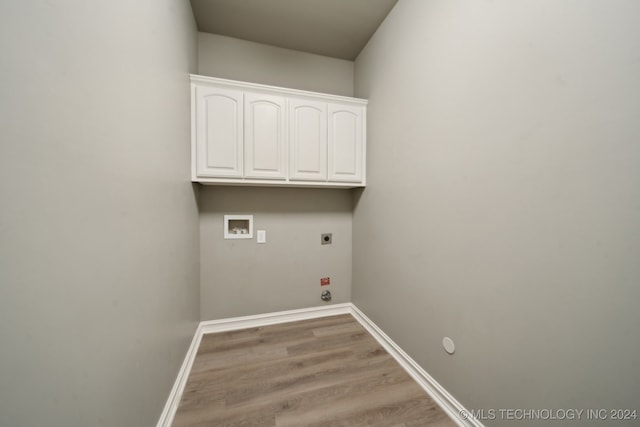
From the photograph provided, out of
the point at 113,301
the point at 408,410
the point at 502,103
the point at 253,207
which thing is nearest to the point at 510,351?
the point at 408,410

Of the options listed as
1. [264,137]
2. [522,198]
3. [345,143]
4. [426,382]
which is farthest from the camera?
[345,143]

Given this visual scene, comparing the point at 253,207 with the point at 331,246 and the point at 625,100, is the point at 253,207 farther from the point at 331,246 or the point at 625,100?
the point at 625,100

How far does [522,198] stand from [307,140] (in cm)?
161

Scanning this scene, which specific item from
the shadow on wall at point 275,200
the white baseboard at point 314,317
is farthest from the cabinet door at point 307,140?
the white baseboard at point 314,317

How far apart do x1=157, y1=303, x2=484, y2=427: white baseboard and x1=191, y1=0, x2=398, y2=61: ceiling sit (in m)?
2.80

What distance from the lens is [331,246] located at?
7.78ft

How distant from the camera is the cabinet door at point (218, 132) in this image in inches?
67.6

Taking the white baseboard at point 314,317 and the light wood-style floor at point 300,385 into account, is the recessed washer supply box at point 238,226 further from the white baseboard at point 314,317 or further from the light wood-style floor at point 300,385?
the light wood-style floor at point 300,385

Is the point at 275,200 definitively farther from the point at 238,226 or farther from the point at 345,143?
the point at 345,143

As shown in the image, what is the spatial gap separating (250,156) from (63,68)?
129 cm

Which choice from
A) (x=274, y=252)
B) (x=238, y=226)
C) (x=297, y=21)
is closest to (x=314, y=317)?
(x=274, y=252)

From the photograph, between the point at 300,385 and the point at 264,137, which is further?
the point at 264,137

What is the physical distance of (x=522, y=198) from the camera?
92 centimetres

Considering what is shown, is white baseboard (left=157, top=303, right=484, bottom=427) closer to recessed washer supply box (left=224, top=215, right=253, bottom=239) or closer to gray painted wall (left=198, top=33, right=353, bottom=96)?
recessed washer supply box (left=224, top=215, right=253, bottom=239)
